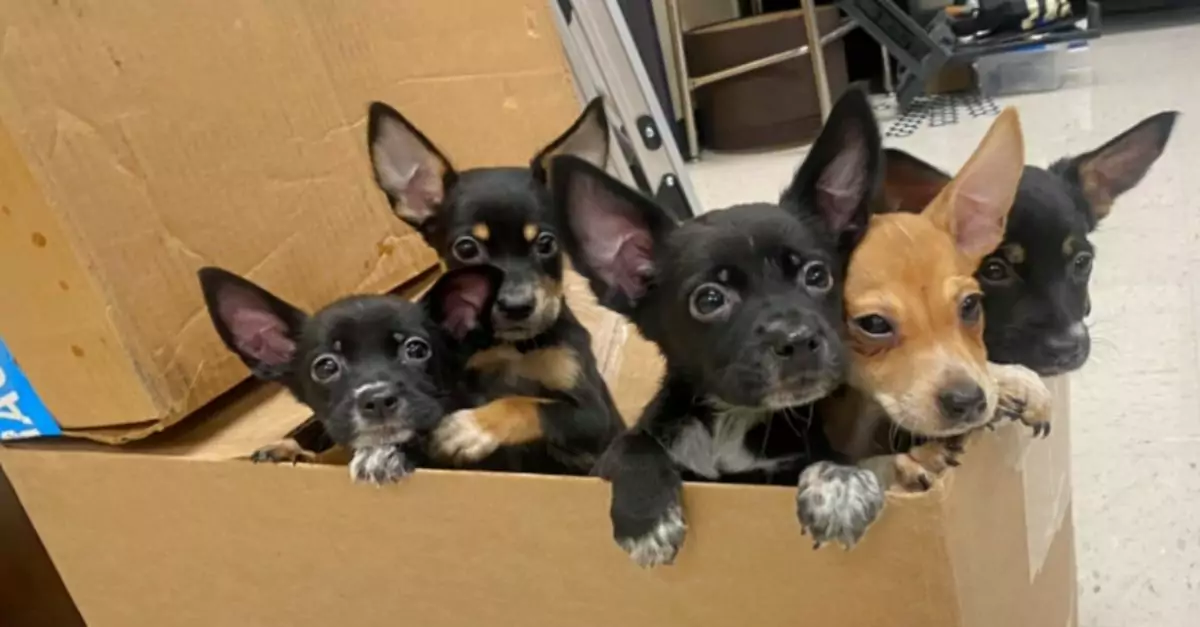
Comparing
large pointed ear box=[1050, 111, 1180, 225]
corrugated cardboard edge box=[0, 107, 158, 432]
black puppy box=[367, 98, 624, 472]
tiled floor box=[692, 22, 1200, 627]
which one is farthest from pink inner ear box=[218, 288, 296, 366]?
tiled floor box=[692, 22, 1200, 627]

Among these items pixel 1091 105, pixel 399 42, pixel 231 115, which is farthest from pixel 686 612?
pixel 1091 105

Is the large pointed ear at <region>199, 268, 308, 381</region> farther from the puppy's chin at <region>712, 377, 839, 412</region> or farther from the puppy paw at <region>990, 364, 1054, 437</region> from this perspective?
the puppy paw at <region>990, 364, 1054, 437</region>

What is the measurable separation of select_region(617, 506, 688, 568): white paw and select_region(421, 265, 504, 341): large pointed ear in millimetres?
482

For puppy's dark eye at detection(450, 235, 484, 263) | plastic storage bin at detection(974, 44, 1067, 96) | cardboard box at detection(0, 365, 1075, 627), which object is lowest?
plastic storage bin at detection(974, 44, 1067, 96)

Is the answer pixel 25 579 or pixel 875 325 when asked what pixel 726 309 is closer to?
pixel 875 325

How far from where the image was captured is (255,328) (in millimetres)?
1490

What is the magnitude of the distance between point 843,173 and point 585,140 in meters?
0.57

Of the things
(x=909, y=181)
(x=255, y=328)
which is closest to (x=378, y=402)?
(x=255, y=328)

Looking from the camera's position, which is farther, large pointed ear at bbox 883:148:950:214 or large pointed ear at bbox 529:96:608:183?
large pointed ear at bbox 529:96:608:183

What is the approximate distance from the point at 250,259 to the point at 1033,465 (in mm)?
1117

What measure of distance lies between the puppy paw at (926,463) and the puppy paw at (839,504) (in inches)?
1.2

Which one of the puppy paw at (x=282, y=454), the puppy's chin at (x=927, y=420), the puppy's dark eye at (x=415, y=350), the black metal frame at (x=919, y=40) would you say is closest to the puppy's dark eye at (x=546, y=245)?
the puppy's dark eye at (x=415, y=350)

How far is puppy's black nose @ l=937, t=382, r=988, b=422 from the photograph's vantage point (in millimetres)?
1054

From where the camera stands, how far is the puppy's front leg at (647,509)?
1.06 meters
